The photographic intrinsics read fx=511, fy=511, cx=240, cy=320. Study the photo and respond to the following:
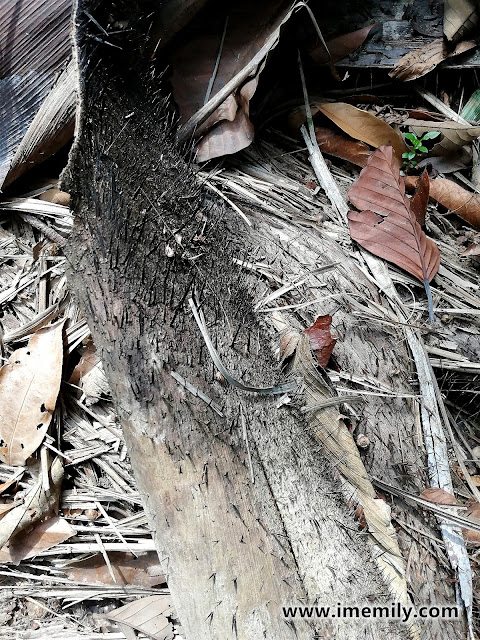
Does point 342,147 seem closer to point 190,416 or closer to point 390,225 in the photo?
point 390,225

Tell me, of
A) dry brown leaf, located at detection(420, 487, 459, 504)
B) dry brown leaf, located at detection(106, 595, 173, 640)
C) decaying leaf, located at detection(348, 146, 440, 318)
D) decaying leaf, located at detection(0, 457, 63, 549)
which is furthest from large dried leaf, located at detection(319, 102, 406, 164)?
dry brown leaf, located at detection(106, 595, 173, 640)

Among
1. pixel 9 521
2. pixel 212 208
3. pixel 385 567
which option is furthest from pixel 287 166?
pixel 9 521

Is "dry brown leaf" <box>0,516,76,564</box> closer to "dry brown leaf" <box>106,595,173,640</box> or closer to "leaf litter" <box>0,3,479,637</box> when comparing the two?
"leaf litter" <box>0,3,479,637</box>

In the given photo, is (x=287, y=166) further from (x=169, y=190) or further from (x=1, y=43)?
(x=1, y=43)

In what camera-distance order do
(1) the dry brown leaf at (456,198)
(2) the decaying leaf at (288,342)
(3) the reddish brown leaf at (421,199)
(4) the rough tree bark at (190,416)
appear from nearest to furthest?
(4) the rough tree bark at (190,416), (2) the decaying leaf at (288,342), (3) the reddish brown leaf at (421,199), (1) the dry brown leaf at (456,198)

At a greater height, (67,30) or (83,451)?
(67,30)

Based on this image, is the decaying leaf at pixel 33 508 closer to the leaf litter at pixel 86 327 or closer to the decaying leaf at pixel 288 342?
the leaf litter at pixel 86 327

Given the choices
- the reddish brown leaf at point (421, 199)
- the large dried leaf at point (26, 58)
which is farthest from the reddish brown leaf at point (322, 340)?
the large dried leaf at point (26, 58)
